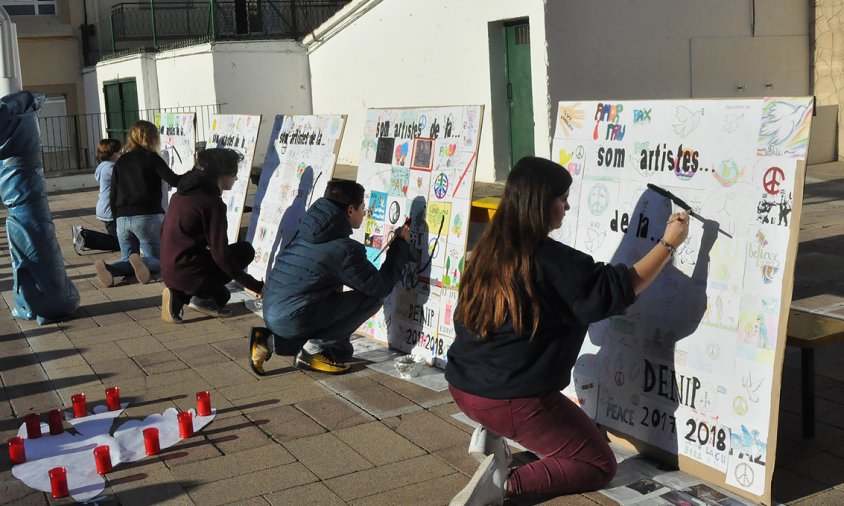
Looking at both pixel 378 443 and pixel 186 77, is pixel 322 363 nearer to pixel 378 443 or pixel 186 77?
pixel 378 443

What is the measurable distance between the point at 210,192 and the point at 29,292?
73.0 inches

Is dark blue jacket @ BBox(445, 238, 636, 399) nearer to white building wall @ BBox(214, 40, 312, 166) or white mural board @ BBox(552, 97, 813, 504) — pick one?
white mural board @ BBox(552, 97, 813, 504)

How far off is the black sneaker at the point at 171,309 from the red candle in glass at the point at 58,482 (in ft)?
10.7

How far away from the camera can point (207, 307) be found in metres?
7.62

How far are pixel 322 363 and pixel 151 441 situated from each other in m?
1.38

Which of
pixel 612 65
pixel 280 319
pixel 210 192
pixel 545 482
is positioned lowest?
Result: pixel 545 482

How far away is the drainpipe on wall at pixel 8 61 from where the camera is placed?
25.3 ft

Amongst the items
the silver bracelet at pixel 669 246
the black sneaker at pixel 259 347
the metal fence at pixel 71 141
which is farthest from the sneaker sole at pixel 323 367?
the metal fence at pixel 71 141

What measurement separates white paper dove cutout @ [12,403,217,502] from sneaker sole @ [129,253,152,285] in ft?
11.3

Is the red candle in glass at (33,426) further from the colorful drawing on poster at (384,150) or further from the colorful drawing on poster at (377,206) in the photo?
the colorful drawing on poster at (384,150)

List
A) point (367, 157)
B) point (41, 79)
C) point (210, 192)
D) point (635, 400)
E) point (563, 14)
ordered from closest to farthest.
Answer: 1. point (635, 400)
2. point (367, 157)
3. point (210, 192)
4. point (563, 14)
5. point (41, 79)

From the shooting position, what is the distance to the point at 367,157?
6.62 m

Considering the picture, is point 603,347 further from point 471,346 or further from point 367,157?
point 367,157

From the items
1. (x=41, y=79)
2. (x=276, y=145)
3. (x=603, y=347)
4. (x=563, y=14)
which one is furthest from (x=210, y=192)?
(x=41, y=79)
